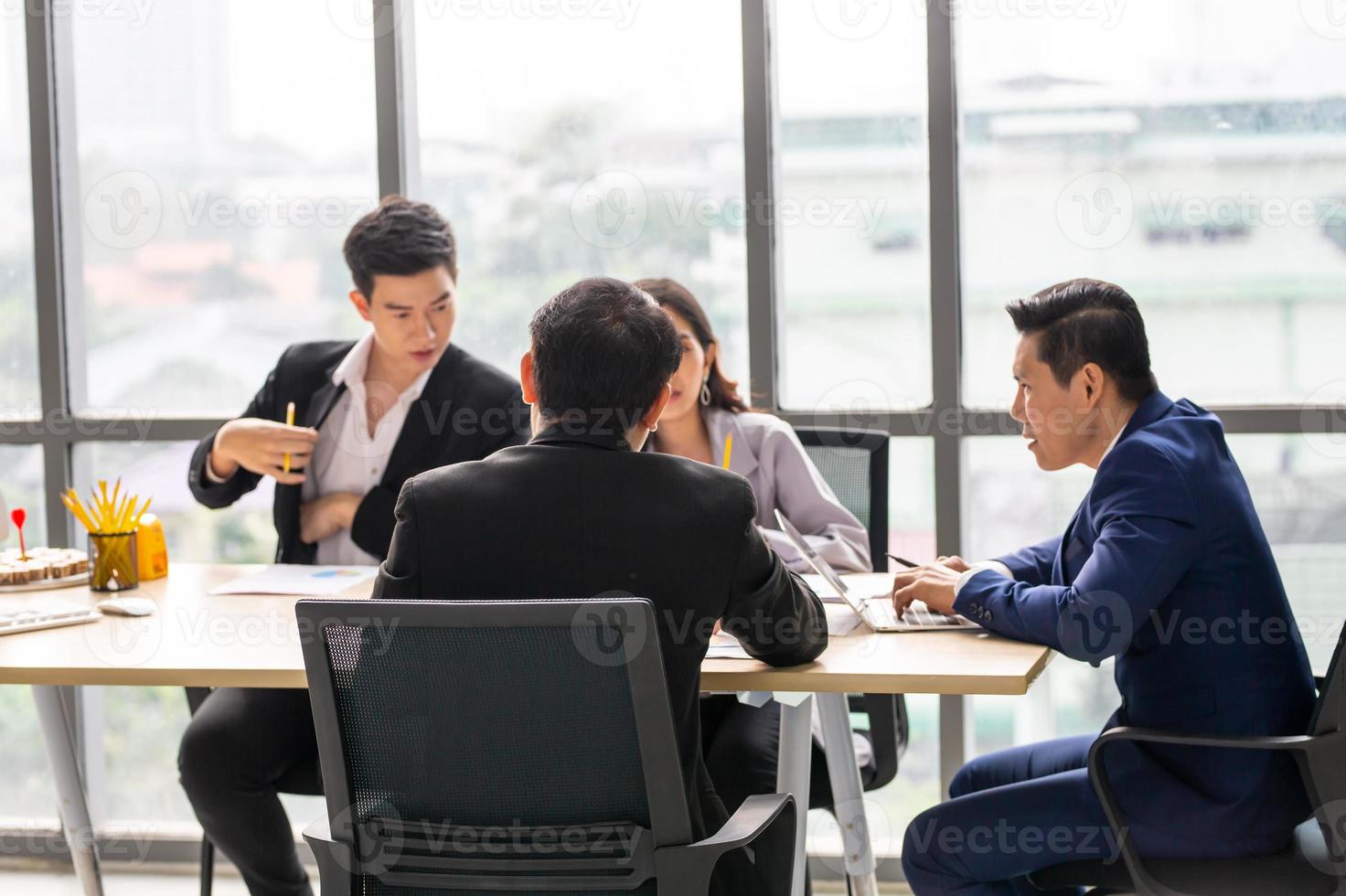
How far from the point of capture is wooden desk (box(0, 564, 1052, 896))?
1.84 m

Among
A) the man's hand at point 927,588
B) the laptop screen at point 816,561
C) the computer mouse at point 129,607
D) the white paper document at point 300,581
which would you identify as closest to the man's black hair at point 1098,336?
the man's hand at point 927,588

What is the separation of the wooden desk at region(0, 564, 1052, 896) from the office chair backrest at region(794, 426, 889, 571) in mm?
651

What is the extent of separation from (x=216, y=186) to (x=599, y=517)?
2380 millimetres

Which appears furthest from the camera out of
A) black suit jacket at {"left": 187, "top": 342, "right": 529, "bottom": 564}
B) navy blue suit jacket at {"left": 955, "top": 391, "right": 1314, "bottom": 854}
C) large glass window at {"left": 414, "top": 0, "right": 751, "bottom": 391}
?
large glass window at {"left": 414, "top": 0, "right": 751, "bottom": 391}

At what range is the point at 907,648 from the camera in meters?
1.97

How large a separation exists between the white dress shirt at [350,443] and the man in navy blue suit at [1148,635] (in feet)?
4.31

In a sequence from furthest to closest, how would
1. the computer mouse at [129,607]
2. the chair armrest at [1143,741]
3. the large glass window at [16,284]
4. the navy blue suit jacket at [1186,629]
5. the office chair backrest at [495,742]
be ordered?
1. the large glass window at [16,284]
2. the computer mouse at [129,607]
3. the navy blue suit jacket at [1186,629]
4. the chair armrest at [1143,741]
5. the office chair backrest at [495,742]


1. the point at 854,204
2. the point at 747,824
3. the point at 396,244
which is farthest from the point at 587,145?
the point at 747,824

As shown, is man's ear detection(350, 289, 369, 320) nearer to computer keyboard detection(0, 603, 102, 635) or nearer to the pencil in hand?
the pencil in hand

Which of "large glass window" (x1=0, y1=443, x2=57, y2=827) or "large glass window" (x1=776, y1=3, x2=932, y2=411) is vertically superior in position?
"large glass window" (x1=776, y1=3, x2=932, y2=411)

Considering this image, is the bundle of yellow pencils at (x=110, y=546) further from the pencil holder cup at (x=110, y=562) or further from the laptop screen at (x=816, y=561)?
the laptop screen at (x=816, y=561)

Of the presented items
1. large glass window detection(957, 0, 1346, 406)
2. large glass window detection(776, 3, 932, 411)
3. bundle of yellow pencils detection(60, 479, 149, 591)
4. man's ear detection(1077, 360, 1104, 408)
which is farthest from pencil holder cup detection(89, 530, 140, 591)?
large glass window detection(957, 0, 1346, 406)

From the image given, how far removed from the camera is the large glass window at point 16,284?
3.60 metres

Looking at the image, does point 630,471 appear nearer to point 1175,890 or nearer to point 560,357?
point 560,357
